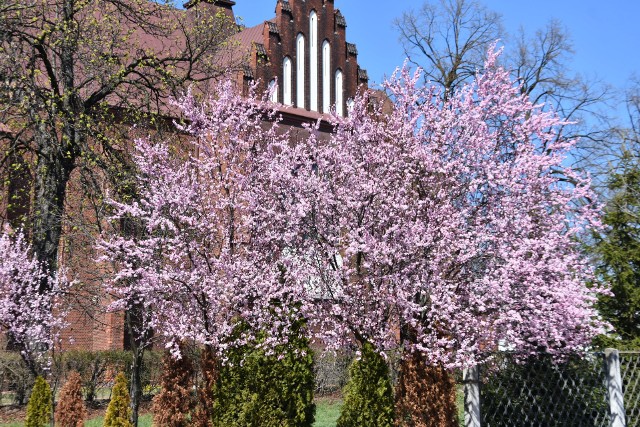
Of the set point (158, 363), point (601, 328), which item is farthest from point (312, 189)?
point (158, 363)

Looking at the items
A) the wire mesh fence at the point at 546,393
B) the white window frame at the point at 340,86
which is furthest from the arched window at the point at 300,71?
the wire mesh fence at the point at 546,393

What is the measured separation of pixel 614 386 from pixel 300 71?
2034 cm

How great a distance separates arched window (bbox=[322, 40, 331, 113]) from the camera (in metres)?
28.0

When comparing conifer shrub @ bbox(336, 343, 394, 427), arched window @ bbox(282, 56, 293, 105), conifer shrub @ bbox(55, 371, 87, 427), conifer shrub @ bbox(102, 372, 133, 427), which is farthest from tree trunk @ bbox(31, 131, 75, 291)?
arched window @ bbox(282, 56, 293, 105)

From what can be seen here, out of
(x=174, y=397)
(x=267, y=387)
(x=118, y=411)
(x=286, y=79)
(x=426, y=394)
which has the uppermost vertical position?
(x=286, y=79)

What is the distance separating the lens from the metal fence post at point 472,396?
→ 30.0 ft

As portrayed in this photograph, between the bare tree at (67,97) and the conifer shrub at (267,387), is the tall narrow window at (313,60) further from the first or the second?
the conifer shrub at (267,387)

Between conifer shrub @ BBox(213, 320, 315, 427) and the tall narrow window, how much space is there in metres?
19.1

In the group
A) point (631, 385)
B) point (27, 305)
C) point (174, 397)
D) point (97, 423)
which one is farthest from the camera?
point (97, 423)

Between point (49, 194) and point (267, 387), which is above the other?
point (49, 194)

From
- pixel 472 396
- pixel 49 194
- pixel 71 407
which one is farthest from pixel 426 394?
pixel 49 194

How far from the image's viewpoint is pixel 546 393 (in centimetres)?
948

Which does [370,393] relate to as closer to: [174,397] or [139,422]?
[174,397]

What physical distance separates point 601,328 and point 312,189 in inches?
168
